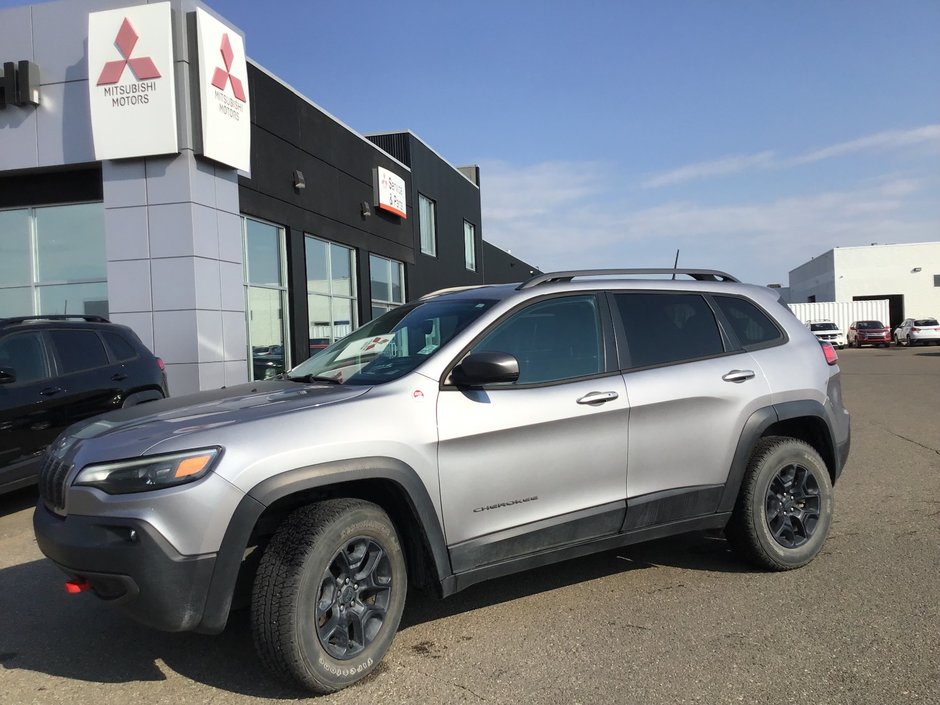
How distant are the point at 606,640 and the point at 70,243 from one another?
12.3 metres

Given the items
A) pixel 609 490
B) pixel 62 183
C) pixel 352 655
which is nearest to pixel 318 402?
pixel 352 655

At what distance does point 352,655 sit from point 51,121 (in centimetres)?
1193

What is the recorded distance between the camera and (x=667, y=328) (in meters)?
4.37

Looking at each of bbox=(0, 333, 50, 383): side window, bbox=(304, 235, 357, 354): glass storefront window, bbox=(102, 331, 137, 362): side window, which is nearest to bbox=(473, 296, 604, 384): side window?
bbox=(0, 333, 50, 383): side window

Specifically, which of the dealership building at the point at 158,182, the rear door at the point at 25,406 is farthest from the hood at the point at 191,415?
the dealership building at the point at 158,182

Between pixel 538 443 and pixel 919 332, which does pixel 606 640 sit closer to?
pixel 538 443

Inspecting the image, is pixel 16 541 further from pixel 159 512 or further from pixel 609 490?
pixel 609 490

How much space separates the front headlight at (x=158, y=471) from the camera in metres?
2.86

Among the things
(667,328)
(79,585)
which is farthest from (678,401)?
(79,585)

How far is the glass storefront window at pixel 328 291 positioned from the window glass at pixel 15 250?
507cm

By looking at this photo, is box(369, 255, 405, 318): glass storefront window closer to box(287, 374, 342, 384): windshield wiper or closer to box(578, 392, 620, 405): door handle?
box(287, 374, 342, 384): windshield wiper

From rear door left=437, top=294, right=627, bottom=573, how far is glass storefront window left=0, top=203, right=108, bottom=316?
10.9m

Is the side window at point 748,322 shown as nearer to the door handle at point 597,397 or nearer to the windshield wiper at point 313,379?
the door handle at point 597,397

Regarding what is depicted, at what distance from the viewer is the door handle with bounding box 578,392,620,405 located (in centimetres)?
380
